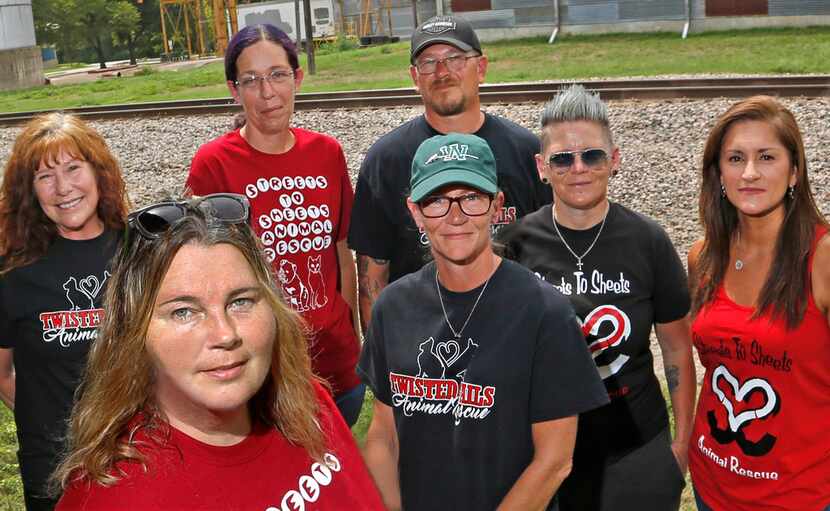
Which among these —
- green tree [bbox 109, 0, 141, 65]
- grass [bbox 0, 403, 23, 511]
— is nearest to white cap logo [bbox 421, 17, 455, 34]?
grass [bbox 0, 403, 23, 511]

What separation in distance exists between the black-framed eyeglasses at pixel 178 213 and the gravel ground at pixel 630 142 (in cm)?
506

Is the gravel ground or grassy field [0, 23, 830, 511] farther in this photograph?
grassy field [0, 23, 830, 511]

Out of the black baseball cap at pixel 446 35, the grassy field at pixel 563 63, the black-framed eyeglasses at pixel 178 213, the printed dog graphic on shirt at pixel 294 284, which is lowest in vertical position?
the printed dog graphic on shirt at pixel 294 284

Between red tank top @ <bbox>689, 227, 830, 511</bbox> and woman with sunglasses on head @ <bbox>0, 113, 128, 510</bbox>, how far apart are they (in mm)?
2516

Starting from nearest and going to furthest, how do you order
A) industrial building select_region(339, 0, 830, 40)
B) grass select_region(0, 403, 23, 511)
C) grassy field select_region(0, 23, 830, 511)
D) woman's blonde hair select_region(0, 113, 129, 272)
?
woman's blonde hair select_region(0, 113, 129, 272), grass select_region(0, 403, 23, 511), grassy field select_region(0, 23, 830, 511), industrial building select_region(339, 0, 830, 40)

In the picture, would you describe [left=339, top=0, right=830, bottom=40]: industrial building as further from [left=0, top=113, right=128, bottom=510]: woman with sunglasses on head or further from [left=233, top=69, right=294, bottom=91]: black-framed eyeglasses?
[left=0, top=113, right=128, bottom=510]: woman with sunglasses on head

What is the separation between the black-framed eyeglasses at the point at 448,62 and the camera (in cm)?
441

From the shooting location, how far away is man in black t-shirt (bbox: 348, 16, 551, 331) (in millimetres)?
4332

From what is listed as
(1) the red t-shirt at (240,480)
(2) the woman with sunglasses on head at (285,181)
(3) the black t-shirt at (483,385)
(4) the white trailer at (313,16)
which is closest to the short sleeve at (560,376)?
(3) the black t-shirt at (483,385)

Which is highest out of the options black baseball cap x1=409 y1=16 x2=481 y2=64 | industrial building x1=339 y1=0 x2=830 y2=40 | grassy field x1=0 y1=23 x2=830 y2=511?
industrial building x1=339 y1=0 x2=830 y2=40

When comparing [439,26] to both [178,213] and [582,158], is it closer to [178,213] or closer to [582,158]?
[582,158]

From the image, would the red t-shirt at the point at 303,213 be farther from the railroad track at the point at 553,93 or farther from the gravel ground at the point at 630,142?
the railroad track at the point at 553,93

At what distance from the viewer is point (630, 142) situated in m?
12.1

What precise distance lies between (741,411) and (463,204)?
1324 mm
